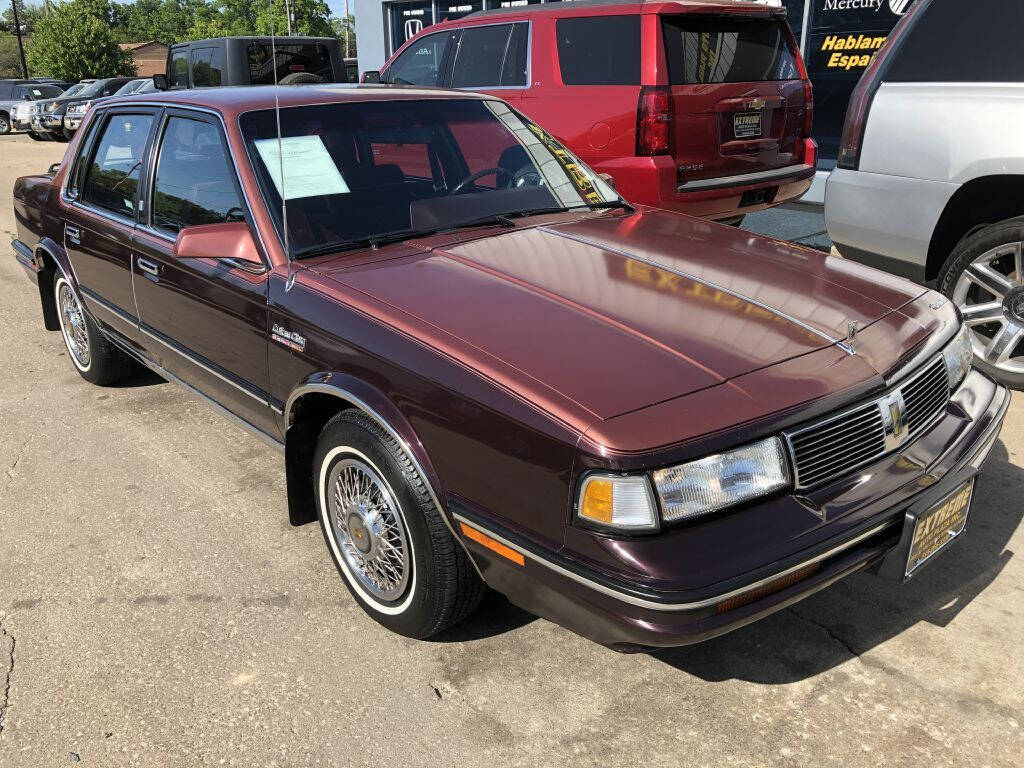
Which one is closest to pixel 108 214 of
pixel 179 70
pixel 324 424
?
pixel 324 424

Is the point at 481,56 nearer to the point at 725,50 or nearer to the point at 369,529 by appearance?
the point at 725,50

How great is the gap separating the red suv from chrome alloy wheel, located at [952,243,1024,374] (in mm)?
1941

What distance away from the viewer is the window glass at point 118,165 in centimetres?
400

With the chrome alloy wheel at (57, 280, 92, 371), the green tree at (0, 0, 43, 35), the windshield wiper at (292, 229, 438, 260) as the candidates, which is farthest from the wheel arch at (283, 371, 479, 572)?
the green tree at (0, 0, 43, 35)

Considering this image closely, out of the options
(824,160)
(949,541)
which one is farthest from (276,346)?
(824,160)

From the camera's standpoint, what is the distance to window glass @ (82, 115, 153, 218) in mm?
4000

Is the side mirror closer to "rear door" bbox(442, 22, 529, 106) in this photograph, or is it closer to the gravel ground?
the gravel ground

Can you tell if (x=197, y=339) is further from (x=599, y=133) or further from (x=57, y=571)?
(x=599, y=133)

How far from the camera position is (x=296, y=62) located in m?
12.6

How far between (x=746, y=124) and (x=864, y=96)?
1.48 meters

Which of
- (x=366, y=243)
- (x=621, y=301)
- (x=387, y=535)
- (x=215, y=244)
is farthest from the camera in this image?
(x=366, y=243)

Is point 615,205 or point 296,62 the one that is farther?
point 296,62

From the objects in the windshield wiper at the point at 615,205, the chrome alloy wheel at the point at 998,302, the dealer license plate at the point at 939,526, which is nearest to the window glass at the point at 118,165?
→ the windshield wiper at the point at 615,205

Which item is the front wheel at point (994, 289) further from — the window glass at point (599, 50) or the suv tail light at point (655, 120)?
the window glass at point (599, 50)
